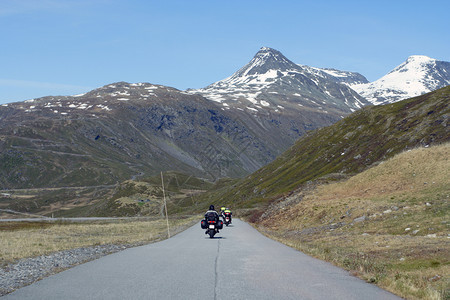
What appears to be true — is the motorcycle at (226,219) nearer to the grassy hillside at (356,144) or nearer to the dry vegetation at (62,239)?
the dry vegetation at (62,239)

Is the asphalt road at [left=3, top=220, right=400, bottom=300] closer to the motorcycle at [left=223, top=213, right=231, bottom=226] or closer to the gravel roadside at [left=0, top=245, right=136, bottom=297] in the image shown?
the gravel roadside at [left=0, top=245, right=136, bottom=297]

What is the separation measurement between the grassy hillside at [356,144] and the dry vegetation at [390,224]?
38.1 m

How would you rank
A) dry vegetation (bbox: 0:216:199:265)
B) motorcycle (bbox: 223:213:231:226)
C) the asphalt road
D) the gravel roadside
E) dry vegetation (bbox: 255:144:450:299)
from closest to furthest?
the asphalt road
the gravel roadside
dry vegetation (bbox: 255:144:450:299)
dry vegetation (bbox: 0:216:199:265)
motorcycle (bbox: 223:213:231:226)

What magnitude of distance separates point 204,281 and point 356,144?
110 metres

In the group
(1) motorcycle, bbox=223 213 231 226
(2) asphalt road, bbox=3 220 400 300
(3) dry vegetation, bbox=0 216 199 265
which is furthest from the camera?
(1) motorcycle, bbox=223 213 231 226

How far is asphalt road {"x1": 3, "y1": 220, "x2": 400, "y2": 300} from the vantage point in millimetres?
10688

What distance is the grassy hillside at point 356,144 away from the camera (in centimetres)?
9675

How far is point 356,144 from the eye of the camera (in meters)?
116

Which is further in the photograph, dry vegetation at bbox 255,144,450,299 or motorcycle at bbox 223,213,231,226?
motorcycle at bbox 223,213,231,226

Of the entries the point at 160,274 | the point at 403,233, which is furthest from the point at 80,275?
the point at 403,233

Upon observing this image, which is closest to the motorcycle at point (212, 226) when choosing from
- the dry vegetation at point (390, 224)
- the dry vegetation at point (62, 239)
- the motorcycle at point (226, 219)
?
the dry vegetation at point (62, 239)

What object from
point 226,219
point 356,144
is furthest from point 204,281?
point 356,144

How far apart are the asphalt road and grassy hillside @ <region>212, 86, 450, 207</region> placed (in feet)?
230

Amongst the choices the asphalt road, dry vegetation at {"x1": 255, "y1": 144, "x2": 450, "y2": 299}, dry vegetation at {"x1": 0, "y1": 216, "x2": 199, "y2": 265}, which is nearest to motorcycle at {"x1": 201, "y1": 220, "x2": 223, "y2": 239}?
dry vegetation at {"x1": 0, "y1": 216, "x2": 199, "y2": 265}
